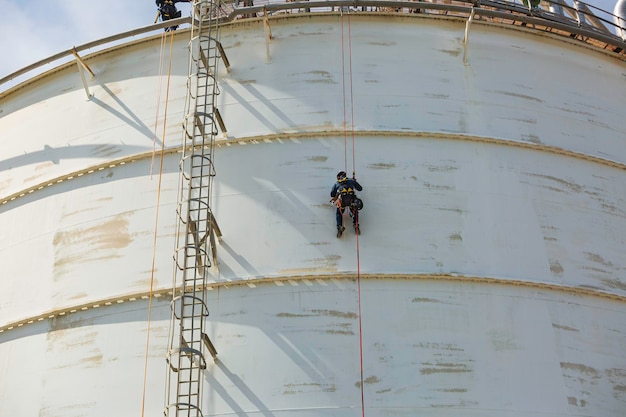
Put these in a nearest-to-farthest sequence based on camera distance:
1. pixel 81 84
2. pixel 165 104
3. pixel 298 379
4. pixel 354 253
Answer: pixel 298 379 → pixel 354 253 → pixel 165 104 → pixel 81 84

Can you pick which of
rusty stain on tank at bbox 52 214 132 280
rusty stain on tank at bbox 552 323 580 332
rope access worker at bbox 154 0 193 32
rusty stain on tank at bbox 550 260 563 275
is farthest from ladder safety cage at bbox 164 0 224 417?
rusty stain on tank at bbox 550 260 563 275

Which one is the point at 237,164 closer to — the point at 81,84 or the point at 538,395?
the point at 81,84

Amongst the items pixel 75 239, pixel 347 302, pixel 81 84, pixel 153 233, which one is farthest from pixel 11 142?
pixel 347 302

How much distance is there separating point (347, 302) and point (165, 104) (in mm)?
4409

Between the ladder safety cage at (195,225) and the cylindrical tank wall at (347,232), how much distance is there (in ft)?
0.64

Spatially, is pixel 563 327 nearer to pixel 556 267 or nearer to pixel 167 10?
pixel 556 267

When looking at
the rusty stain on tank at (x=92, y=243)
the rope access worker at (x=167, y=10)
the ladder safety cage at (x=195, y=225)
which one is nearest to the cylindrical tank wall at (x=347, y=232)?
the rusty stain on tank at (x=92, y=243)

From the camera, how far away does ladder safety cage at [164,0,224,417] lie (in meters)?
10.9

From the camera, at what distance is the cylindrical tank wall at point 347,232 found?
11062 mm

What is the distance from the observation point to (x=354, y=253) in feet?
38.3

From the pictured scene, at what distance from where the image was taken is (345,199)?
11539mm

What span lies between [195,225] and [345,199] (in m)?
2.00

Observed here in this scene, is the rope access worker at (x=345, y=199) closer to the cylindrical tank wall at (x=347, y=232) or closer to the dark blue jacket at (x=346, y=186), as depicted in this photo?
the dark blue jacket at (x=346, y=186)

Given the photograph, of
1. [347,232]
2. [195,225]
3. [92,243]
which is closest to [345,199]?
[347,232]
